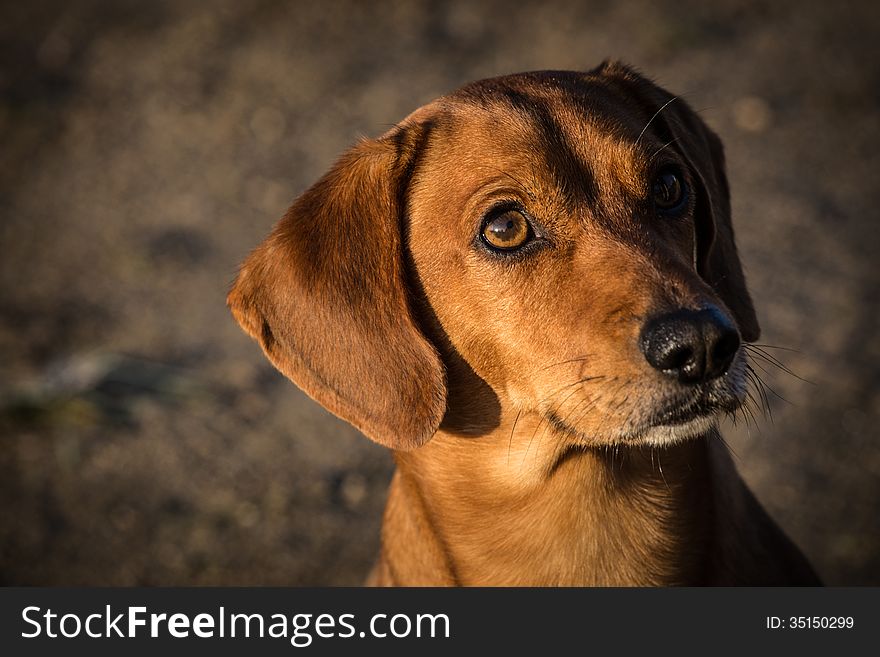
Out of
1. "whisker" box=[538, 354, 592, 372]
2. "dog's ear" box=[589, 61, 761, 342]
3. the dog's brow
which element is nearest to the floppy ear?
"dog's ear" box=[589, 61, 761, 342]

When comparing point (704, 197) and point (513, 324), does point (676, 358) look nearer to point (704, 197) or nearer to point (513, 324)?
point (513, 324)

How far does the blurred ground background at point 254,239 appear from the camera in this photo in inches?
205

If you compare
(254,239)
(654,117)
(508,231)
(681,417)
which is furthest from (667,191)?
(254,239)

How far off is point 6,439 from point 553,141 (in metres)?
4.47

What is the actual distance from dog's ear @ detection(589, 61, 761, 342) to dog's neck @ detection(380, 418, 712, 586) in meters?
0.55

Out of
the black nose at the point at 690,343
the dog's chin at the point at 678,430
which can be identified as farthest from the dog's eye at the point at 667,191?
the dog's chin at the point at 678,430

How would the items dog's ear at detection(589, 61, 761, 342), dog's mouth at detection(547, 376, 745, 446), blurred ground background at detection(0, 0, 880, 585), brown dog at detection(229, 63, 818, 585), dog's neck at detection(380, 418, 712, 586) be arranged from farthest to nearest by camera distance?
blurred ground background at detection(0, 0, 880, 585)
dog's ear at detection(589, 61, 761, 342)
dog's neck at detection(380, 418, 712, 586)
brown dog at detection(229, 63, 818, 585)
dog's mouth at detection(547, 376, 745, 446)

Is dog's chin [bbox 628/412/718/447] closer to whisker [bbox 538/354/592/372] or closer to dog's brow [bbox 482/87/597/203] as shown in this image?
whisker [bbox 538/354/592/372]

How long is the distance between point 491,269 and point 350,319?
18.0 inches

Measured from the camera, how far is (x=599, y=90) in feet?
Answer: 10.00

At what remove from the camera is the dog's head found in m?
2.53

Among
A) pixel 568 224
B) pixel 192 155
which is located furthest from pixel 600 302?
pixel 192 155

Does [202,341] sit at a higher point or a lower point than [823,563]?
higher

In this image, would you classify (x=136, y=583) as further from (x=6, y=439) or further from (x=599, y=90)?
(x=599, y=90)
